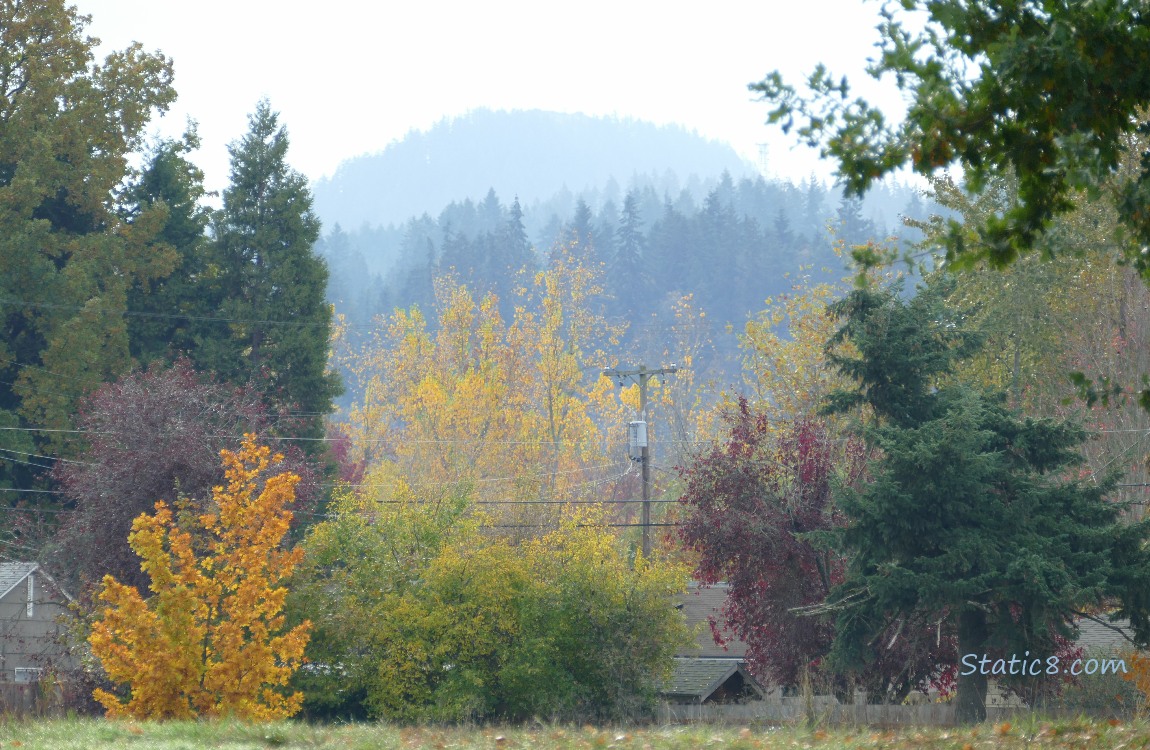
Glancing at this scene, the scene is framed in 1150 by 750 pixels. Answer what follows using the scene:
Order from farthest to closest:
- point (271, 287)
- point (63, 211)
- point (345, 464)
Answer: point (345, 464), point (271, 287), point (63, 211)

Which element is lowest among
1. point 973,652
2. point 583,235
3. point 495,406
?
point 973,652

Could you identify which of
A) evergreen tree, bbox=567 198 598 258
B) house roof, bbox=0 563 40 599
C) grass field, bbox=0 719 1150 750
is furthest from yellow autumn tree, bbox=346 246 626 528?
evergreen tree, bbox=567 198 598 258

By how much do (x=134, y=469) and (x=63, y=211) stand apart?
12.5 metres

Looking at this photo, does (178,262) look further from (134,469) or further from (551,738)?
(551,738)

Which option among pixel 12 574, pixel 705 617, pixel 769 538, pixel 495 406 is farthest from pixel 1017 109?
pixel 495 406

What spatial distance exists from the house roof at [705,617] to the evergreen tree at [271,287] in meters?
12.8

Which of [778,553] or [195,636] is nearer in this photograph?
[195,636]

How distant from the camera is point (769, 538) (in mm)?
22906

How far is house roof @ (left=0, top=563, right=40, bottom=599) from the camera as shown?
100 ft

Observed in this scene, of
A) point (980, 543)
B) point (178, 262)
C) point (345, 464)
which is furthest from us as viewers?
point (345, 464)

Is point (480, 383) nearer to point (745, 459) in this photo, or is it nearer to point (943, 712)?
point (745, 459)

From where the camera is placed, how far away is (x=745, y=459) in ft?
78.6

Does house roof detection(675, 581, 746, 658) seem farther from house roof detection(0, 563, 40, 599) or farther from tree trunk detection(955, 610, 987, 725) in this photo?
house roof detection(0, 563, 40, 599)

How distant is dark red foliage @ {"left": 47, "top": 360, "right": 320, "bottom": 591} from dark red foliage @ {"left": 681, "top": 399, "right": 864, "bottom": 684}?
9908 millimetres
